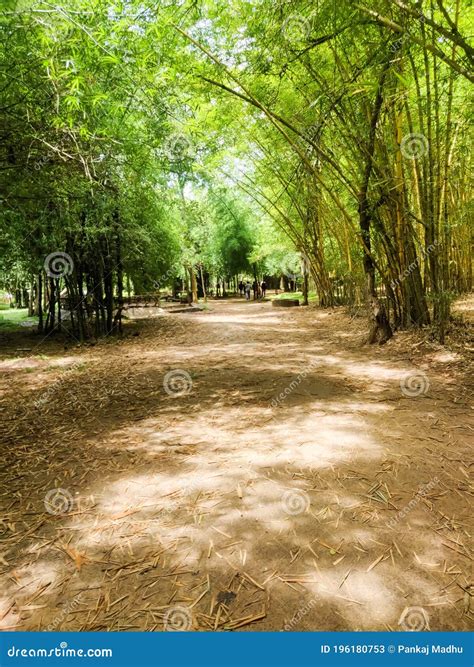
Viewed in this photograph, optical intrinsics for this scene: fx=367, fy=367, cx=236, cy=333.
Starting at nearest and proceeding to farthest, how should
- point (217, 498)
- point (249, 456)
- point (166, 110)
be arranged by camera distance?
point (217, 498) < point (249, 456) < point (166, 110)

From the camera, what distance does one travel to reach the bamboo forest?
139cm

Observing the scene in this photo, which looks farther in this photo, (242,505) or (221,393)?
(221,393)

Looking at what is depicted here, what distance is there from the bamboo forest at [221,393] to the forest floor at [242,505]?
11 millimetres

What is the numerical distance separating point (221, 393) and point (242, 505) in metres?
1.95

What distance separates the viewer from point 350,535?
5.29 feet

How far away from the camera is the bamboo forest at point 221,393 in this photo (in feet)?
4.58

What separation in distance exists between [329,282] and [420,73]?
8.11 m

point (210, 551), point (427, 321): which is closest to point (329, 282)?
point (427, 321)

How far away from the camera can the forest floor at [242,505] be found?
1309 mm

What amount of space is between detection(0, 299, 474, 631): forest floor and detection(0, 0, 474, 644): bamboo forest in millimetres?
11

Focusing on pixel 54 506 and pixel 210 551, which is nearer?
pixel 210 551

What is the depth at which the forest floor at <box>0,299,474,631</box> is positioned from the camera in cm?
131

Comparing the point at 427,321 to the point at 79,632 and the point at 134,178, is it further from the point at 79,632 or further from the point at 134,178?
the point at 79,632

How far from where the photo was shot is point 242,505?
1.85 meters
